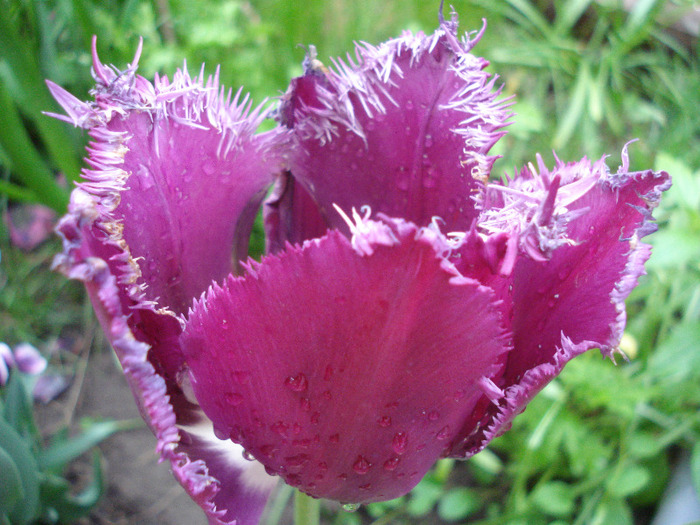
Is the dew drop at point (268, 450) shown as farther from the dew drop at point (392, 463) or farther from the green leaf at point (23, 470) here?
the green leaf at point (23, 470)

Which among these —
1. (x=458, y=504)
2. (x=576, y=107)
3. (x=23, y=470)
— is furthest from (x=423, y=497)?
(x=576, y=107)

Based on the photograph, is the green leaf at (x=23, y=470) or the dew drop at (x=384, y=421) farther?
the green leaf at (x=23, y=470)

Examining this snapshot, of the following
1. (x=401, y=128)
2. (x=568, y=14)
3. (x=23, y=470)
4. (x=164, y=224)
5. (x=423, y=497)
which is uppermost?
(x=568, y=14)

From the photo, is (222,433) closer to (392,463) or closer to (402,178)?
(392,463)

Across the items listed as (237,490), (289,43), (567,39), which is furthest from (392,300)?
(567,39)

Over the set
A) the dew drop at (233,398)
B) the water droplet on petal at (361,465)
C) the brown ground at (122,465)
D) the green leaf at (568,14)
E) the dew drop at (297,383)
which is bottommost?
the brown ground at (122,465)

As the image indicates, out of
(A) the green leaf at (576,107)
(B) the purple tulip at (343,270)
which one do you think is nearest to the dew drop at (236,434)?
(B) the purple tulip at (343,270)
